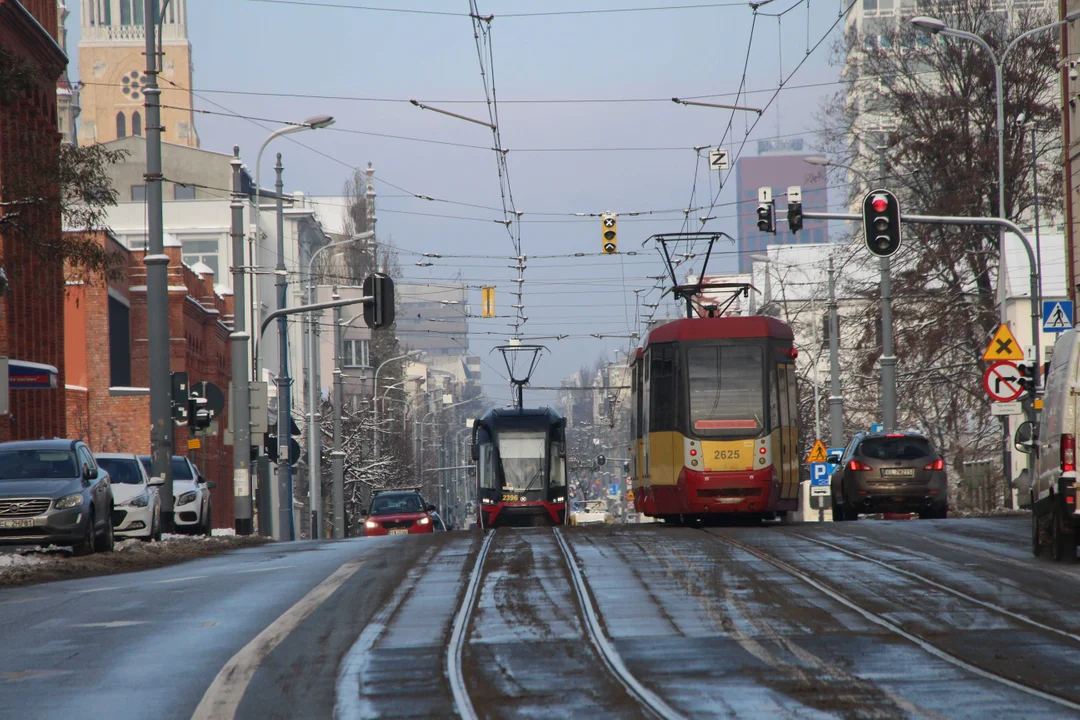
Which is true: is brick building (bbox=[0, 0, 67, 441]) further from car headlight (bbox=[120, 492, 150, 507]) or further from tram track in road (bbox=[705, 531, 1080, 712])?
tram track in road (bbox=[705, 531, 1080, 712])

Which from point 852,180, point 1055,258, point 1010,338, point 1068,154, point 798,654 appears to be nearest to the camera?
point 798,654

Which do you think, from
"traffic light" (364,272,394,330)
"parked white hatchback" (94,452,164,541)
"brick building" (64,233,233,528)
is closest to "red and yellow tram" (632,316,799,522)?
"traffic light" (364,272,394,330)

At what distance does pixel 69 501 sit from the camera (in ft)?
67.9

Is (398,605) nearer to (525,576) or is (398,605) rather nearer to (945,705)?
(525,576)

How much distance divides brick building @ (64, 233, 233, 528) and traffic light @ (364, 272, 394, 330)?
1297cm

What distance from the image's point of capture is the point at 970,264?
46562mm

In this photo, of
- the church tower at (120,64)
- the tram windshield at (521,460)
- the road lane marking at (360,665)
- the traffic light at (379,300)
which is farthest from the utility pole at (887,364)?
the church tower at (120,64)

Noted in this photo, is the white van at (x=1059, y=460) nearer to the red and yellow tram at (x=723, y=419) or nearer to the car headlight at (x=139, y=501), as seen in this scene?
the red and yellow tram at (x=723, y=419)

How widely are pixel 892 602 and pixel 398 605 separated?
391 cm

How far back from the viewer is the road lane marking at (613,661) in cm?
796

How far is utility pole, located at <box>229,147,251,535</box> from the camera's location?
32875mm

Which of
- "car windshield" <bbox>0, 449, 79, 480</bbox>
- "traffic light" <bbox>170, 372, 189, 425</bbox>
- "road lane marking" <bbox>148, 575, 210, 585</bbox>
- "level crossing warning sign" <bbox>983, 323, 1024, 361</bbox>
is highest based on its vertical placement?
"level crossing warning sign" <bbox>983, 323, 1024, 361</bbox>

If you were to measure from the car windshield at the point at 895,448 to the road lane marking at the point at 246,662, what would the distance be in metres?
15.2

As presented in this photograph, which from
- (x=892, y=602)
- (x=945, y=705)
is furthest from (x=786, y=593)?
(x=945, y=705)
